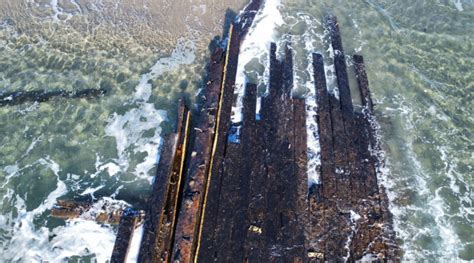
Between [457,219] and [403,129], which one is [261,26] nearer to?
[403,129]

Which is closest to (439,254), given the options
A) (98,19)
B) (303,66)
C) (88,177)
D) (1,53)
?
(303,66)

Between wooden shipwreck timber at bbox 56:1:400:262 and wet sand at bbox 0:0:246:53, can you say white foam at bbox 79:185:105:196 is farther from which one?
wet sand at bbox 0:0:246:53

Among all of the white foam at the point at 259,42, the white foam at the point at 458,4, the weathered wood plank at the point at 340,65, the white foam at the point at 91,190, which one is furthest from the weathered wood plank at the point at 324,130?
the white foam at the point at 458,4

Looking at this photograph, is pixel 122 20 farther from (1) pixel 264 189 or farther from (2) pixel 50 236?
(1) pixel 264 189

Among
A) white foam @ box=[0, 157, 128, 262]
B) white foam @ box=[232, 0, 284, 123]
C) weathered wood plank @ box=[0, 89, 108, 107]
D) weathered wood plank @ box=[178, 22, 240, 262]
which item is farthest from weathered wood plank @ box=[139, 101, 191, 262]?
weathered wood plank @ box=[0, 89, 108, 107]

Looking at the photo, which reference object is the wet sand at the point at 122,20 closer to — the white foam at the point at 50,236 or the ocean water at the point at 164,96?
the ocean water at the point at 164,96

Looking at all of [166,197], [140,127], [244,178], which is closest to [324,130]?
[244,178]
